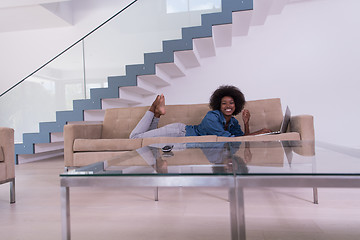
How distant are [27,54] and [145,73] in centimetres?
358

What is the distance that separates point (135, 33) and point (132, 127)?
69.2 inches

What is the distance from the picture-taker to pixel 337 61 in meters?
Result: 4.66

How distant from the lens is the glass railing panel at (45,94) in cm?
411

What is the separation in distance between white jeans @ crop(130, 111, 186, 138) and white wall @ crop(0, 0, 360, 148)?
2285 mm

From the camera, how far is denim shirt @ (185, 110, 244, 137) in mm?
2533

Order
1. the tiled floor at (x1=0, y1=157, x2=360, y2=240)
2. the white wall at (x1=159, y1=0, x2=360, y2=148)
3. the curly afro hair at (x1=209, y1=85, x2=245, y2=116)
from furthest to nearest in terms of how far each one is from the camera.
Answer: the white wall at (x1=159, y1=0, x2=360, y2=148), the curly afro hair at (x1=209, y1=85, x2=245, y2=116), the tiled floor at (x1=0, y1=157, x2=360, y2=240)

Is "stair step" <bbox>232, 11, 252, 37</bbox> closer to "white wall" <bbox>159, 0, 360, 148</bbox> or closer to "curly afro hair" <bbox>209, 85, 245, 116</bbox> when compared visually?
"white wall" <bbox>159, 0, 360, 148</bbox>

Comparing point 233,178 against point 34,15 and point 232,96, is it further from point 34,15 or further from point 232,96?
point 34,15

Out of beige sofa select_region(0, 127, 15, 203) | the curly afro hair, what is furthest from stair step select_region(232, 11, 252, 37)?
beige sofa select_region(0, 127, 15, 203)

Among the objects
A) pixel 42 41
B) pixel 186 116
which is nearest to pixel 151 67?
pixel 186 116

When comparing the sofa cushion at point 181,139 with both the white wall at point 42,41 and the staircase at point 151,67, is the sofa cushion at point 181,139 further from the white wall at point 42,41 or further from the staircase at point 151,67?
the white wall at point 42,41

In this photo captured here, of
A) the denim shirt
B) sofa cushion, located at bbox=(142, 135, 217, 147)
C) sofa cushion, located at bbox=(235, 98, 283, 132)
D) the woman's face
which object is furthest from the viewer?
sofa cushion, located at bbox=(235, 98, 283, 132)

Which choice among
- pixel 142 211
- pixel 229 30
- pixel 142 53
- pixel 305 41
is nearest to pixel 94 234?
pixel 142 211

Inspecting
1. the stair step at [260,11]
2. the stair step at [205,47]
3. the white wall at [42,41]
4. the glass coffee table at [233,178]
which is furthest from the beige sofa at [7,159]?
the white wall at [42,41]
